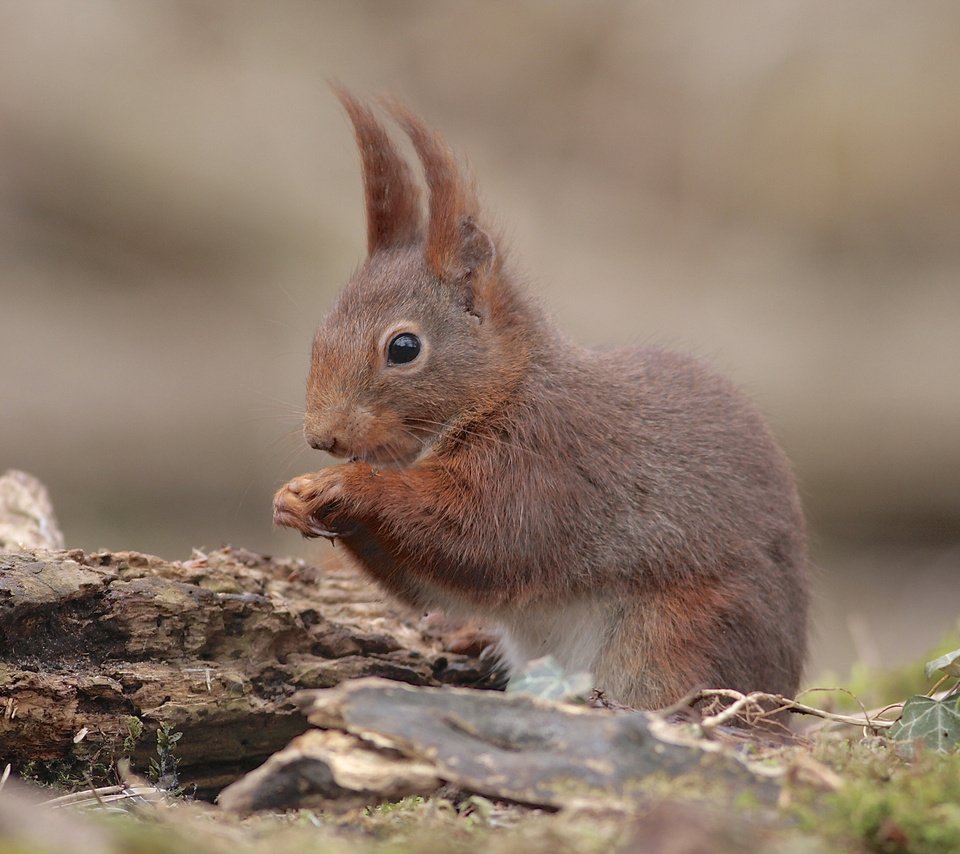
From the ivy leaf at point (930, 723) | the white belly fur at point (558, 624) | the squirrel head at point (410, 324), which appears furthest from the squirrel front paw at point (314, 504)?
the ivy leaf at point (930, 723)

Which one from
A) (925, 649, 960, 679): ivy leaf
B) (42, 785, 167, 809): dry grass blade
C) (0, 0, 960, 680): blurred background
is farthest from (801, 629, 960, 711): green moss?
(0, 0, 960, 680): blurred background

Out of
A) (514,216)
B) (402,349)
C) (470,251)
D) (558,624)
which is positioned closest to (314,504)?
(402,349)

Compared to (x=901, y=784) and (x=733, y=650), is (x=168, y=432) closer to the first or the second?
(x=733, y=650)

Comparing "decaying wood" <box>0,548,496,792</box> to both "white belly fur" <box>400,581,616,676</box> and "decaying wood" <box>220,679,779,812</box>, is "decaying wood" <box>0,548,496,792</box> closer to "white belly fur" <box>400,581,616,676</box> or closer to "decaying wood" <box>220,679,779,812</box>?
"white belly fur" <box>400,581,616,676</box>

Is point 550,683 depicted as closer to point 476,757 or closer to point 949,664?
point 476,757

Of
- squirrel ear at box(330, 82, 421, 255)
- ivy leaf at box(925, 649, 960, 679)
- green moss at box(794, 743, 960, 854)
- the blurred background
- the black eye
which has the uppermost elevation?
the blurred background

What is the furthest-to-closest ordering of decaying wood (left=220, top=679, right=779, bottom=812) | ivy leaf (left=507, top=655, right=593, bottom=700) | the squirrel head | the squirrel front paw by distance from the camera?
the squirrel head → the squirrel front paw → ivy leaf (left=507, top=655, right=593, bottom=700) → decaying wood (left=220, top=679, right=779, bottom=812)

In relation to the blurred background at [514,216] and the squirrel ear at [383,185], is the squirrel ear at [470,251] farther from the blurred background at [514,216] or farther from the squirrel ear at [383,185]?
the blurred background at [514,216]
